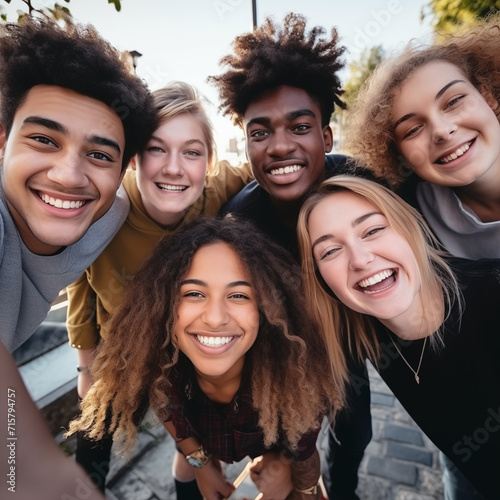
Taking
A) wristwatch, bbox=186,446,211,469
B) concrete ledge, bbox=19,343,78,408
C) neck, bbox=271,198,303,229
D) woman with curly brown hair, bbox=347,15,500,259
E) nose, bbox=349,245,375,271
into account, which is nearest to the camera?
nose, bbox=349,245,375,271

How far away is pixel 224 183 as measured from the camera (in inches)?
108

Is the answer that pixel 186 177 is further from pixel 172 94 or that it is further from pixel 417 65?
pixel 417 65

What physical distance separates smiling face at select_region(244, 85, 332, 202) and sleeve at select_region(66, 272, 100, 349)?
1.58m

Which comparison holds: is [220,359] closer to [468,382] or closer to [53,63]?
[468,382]

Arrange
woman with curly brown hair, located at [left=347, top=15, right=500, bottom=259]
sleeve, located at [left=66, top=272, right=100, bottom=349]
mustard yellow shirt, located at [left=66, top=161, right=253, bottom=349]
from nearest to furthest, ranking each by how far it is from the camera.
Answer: woman with curly brown hair, located at [left=347, top=15, right=500, bottom=259] < mustard yellow shirt, located at [left=66, top=161, right=253, bottom=349] < sleeve, located at [left=66, top=272, right=100, bottom=349]

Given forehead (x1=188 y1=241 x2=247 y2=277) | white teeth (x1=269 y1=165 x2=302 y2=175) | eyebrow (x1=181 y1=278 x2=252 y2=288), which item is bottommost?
eyebrow (x1=181 y1=278 x2=252 y2=288)

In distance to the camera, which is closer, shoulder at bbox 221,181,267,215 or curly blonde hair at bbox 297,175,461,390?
curly blonde hair at bbox 297,175,461,390

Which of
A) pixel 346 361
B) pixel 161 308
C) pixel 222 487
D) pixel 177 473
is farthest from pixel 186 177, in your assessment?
pixel 177 473

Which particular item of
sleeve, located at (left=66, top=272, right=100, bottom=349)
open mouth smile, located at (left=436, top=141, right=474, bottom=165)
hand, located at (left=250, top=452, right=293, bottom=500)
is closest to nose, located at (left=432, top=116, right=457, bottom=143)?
open mouth smile, located at (left=436, top=141, right=474, bottom=165)

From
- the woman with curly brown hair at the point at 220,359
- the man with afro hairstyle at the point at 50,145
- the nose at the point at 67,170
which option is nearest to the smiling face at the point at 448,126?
the woman with curly brown hair at the point at 220,359

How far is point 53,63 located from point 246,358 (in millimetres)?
1930

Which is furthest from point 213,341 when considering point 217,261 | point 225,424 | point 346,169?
point 346,169

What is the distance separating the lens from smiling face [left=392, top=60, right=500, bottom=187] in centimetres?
176

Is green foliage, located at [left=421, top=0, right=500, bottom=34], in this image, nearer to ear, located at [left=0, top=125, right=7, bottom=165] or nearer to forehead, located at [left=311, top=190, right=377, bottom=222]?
forehead, located at [left=311, top=190, right=377, bottom=222]
